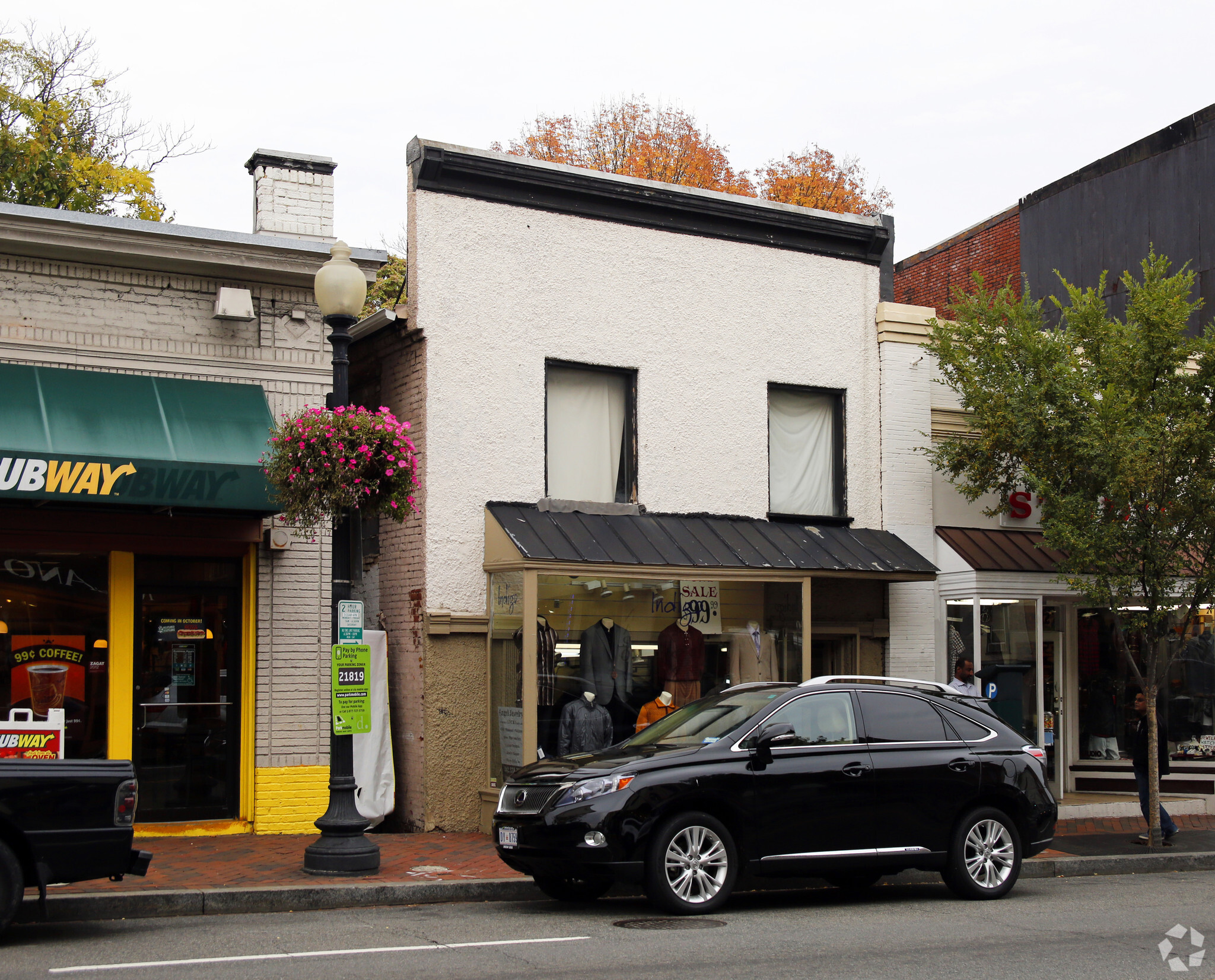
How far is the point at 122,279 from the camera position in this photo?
42.5 feet

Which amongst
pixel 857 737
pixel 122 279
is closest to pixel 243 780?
pixel 122 279

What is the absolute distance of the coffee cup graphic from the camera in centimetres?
1229

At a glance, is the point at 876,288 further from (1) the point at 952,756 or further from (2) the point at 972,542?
(1) the point at 952,756

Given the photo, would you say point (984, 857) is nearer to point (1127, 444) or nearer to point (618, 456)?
point (1127, 444)

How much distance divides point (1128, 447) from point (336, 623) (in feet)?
26.1

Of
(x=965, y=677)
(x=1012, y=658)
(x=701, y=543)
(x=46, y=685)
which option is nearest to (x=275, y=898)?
(x=46, y=685)

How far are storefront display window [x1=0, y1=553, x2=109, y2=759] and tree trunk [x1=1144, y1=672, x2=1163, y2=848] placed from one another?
10478mm

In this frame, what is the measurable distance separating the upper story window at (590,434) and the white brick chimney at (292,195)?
300cm

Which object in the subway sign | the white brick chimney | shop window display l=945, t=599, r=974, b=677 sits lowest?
shop window display l=945, t=599, r=974, b=677

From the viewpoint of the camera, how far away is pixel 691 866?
30.3ft

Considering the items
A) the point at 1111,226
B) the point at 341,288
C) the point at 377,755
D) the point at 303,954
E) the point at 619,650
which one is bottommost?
the point at 303,954

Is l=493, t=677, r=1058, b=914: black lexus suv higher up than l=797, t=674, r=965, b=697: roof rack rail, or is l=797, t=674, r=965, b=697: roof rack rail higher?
l=797, t=674, r=965, b=697: roof rack rail

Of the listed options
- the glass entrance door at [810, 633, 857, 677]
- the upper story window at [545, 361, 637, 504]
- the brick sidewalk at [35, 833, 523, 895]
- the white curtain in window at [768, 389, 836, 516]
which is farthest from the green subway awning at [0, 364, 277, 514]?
the glass entrance door at [810, 633, 857, 677]

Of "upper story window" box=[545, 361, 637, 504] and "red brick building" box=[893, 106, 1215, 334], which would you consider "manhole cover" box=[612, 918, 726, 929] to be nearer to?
"upper story window" box=[545, 361, 637, 504]
